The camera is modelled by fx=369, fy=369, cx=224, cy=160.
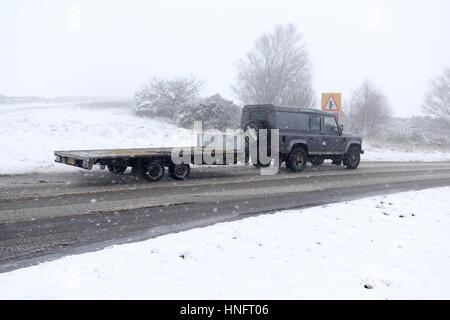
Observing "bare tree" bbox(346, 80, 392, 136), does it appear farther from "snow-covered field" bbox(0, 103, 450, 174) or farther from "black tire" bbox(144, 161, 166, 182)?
"black tire" bbox(144, 161, 166, 182)

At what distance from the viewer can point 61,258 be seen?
4547 millimetres

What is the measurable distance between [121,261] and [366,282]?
2744 millimetres

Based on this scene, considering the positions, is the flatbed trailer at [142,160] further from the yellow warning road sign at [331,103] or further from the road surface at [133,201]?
the yellow warning road sign at [331,103]

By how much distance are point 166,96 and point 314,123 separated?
14663 mm

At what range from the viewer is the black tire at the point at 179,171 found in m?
10.8

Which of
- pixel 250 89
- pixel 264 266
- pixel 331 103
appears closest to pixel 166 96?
pixel 250 89

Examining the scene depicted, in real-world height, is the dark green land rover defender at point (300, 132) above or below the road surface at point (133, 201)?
above

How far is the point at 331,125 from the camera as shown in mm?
14414

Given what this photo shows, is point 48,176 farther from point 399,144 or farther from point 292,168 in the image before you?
point 399,144

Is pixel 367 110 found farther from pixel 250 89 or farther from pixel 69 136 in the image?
pixel 69 136

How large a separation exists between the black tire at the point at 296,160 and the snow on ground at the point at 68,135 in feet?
23.4

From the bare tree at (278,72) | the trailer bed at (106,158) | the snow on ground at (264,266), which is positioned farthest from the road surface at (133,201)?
the bare tree at (278,72)

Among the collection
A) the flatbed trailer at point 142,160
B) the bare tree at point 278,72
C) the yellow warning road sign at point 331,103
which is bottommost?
the flatbed trailer at point 142,160

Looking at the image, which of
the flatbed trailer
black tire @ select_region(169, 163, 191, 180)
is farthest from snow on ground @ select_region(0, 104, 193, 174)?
black tire @ select_region(169, 163, 191, 180)
